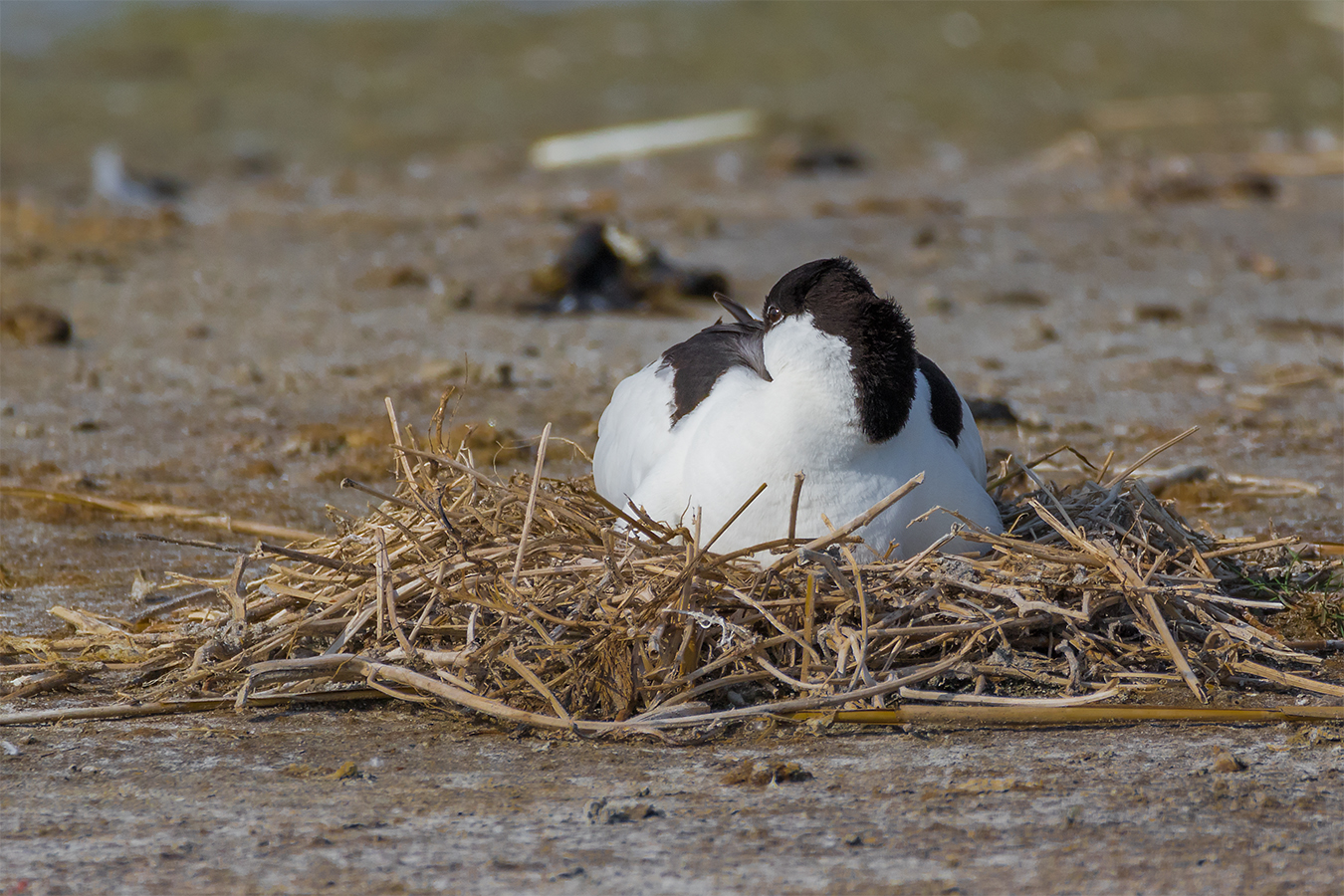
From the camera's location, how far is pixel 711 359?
4.46 metres

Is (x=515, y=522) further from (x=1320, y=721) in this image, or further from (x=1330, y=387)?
(x=1330, y=387)

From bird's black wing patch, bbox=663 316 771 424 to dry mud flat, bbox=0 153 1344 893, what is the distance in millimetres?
1136

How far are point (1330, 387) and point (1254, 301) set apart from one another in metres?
2.18

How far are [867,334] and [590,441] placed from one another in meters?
2.95

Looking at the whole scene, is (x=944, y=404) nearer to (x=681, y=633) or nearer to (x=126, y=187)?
(x=681, y=633)

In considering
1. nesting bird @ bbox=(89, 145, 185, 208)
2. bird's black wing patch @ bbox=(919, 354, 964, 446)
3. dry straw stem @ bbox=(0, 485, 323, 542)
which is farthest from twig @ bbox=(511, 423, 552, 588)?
nesting bird @ bbox=(89, 145, 185, 208)

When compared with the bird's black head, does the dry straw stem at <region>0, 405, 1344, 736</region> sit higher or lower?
lower

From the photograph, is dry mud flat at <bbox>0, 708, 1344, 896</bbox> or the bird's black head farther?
the bird's black head

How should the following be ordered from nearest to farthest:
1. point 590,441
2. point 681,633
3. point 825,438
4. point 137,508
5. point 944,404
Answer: point 681,633
point 825,438
point 944,404
point 137,508
point 590,441

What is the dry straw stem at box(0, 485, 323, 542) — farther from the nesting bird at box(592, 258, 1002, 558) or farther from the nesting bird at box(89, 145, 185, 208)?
the nesting bird at box(89, 145, 185, 208)

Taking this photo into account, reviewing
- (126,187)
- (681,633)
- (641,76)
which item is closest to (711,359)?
(681,633)

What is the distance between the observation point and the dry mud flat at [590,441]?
3.04 m

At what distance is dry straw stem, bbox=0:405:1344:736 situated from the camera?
12.2ft

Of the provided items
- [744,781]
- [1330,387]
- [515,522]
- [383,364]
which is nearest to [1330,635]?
[744,781]
